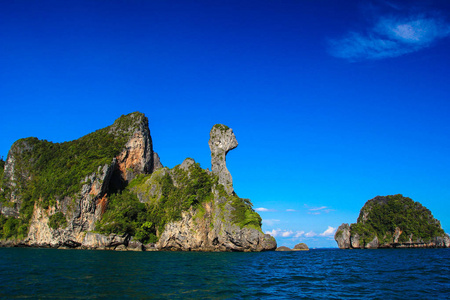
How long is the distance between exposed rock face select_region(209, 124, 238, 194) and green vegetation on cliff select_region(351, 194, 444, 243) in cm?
6026

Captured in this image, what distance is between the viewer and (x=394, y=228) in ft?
345

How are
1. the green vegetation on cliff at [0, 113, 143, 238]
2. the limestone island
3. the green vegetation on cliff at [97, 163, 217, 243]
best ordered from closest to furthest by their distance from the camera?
the limestone island → the green vegetation on cliff at [97, 163, 217, 243] → the green vegetation on cliff at [0, 113, 143, 238]

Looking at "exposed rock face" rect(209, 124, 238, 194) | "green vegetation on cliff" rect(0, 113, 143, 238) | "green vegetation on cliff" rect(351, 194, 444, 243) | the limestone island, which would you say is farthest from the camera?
"green vegetation on cliff" rect(351, 194, 444, 243)

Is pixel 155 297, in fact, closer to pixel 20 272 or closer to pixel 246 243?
pixel 20 272

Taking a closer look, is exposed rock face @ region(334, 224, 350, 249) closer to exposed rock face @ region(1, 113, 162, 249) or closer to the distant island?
the distant island

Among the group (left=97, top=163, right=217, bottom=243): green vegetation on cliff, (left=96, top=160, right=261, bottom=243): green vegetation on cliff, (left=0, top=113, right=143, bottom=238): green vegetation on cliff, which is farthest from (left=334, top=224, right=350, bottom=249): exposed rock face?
(left=0, top=113, right=143, bottom=238): green vegetation on cliff

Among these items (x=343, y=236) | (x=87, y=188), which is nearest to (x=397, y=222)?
(x=343, y=236)

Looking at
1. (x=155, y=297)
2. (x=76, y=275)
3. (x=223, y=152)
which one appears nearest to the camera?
(x=155, y=297)

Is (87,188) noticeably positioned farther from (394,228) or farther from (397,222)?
(397,222)

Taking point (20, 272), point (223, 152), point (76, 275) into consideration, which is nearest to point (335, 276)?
point (76, 275)

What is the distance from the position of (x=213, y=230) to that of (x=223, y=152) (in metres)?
18.3

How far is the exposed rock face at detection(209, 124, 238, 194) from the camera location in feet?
241

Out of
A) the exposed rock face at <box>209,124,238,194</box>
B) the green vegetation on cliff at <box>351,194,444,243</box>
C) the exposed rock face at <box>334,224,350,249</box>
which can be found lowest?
the exposed rock face at <box>334,224,350,249</box>

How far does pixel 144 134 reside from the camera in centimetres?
9850
